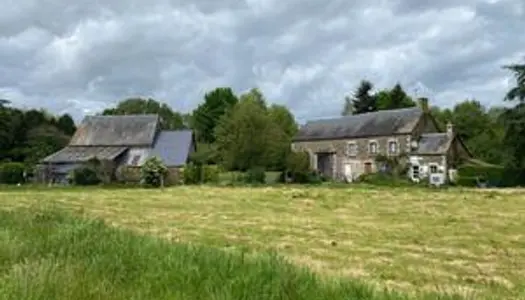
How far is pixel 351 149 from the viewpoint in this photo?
73.1 metres

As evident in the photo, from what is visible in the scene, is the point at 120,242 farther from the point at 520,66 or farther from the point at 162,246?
the point at 520,66

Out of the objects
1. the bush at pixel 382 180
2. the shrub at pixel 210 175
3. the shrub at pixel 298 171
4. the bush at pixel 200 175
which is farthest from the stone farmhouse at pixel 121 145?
the bush at pixel 382 180

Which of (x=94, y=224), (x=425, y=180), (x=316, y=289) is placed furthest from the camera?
(x=425, y=180)

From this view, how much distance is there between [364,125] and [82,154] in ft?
91.2

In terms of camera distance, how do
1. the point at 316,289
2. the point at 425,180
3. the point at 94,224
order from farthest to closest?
1. the point at 425,180
2. the point at 94,224
3. the point at 316,289

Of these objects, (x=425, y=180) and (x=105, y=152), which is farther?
(x=105, y=152)

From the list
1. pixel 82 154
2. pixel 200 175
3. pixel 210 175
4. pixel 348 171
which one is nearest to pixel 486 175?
pixel 348 171

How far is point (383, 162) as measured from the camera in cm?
6850

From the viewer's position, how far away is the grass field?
10805 millimetres

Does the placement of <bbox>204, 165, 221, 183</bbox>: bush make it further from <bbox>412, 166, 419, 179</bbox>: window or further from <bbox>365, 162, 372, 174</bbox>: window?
<bbox>365, 162, 372, 174</bbox>: window

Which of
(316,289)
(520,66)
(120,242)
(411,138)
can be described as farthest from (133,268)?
(411,138)

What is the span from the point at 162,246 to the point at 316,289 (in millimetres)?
2744

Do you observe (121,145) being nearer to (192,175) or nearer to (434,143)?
(192,175)

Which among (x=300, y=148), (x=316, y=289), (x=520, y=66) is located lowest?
(x=316, y=289)
